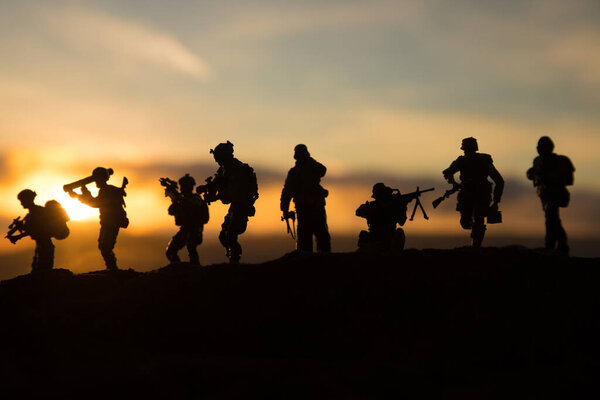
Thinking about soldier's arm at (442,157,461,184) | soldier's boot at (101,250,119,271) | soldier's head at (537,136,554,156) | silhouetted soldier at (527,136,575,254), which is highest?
soldier's head at (537,136,554,156)

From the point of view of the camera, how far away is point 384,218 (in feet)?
46.4

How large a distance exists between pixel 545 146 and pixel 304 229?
15.6ft

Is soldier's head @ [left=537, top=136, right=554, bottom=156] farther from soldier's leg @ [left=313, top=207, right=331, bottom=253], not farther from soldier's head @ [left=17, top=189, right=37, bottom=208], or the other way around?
soldier's head @ [left=17, top=189, right=37, bottom=208]

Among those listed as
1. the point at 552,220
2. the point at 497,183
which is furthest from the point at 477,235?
the point at 552,220

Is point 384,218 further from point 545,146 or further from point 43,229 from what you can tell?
point 43,229

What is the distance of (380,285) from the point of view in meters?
11.1

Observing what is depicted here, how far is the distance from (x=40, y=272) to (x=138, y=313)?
4889mm

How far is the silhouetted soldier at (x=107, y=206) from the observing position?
15.2 meters

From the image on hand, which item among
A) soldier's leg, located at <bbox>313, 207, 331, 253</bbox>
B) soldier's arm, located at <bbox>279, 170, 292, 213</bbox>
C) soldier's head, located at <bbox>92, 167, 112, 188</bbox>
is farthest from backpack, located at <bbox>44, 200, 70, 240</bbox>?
soldier's leg, located at <bbox>313, 207, 331, 253</bbox>

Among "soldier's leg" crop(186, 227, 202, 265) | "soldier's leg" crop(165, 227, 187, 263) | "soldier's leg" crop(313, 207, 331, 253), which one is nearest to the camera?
"soldier's leg" crop(313, 207, 331, 253)

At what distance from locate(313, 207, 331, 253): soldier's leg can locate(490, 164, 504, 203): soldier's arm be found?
3294 millimetres

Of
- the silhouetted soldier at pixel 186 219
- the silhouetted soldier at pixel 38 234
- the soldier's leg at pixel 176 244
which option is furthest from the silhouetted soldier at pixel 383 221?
the silhouetted soldier at pixel 38 234

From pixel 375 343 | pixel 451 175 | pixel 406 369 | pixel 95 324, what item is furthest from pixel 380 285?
pixel 95 324

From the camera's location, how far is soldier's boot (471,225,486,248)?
13.2 metres
